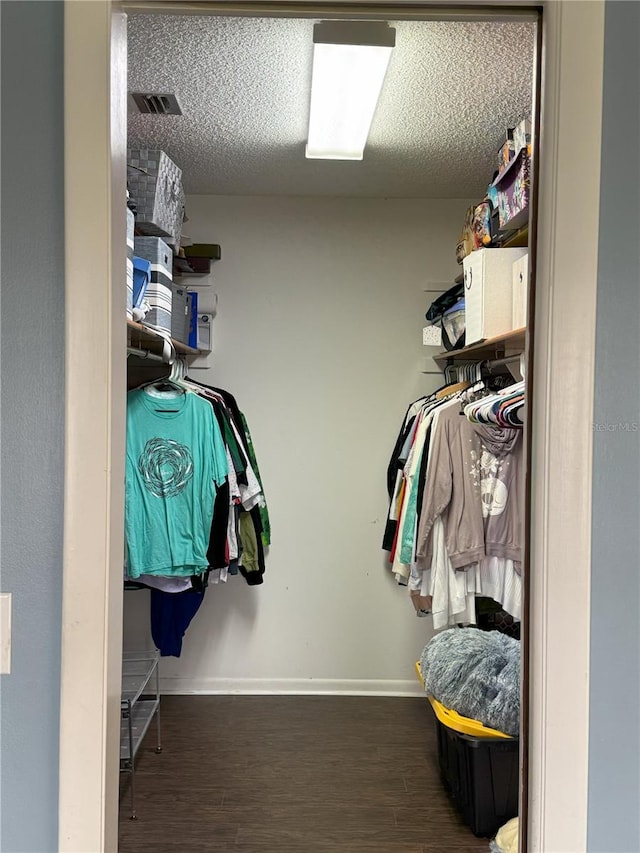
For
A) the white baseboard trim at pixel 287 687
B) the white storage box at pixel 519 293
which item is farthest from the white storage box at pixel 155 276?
the white baseboard trim at pixel 287 687

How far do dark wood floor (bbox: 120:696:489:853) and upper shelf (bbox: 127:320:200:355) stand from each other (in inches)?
67.7

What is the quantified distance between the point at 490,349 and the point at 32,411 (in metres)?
2.16

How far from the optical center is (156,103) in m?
2.28

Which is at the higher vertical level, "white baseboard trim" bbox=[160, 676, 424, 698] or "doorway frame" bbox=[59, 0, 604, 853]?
"doorway frame" bbox=[59, 0, 604, 853]

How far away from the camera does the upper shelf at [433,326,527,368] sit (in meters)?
2.09

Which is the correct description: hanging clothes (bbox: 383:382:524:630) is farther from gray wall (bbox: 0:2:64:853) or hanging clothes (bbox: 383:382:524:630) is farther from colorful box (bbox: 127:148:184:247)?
gray wall (bbox: 0:2:64:853)

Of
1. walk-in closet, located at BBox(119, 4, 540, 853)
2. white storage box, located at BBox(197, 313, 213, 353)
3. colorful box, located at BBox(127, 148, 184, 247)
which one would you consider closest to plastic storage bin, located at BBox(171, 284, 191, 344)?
walk-in closet, located at BBox(119, 4, 540, 853)

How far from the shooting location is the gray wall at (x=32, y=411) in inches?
38.0

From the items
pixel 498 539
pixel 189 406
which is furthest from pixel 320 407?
pixel 498 539

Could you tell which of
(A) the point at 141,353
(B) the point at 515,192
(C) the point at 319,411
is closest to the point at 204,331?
(C) the point at 319,411

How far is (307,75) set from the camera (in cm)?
209

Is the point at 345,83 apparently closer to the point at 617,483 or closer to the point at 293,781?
the point at 617,483

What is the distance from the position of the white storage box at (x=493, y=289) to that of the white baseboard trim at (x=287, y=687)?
2039 mm

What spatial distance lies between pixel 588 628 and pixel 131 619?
2.87 m
